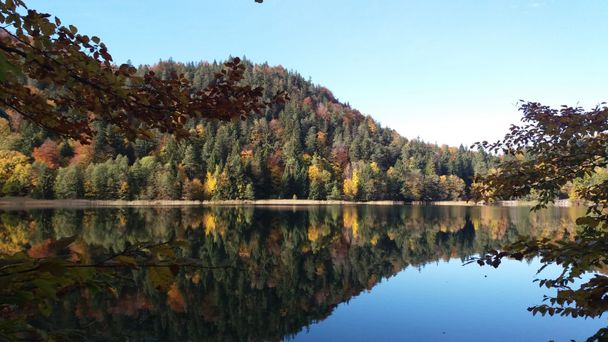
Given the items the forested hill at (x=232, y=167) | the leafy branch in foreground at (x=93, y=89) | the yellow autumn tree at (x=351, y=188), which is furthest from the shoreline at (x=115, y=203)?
the leafy branch in foreground at (x=93, y=89)

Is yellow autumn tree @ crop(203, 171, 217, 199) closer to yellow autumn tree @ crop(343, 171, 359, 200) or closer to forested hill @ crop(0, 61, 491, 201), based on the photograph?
forested hill @ crop(0, 61, 491, 201)

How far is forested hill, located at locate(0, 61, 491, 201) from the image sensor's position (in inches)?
3799

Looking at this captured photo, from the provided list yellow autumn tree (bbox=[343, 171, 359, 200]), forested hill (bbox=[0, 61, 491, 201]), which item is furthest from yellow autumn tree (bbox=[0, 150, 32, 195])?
yellow autumn tree (bbox=[343, 171, 359, 200])

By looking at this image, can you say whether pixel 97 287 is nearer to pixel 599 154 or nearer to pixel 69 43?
pixel 69 43

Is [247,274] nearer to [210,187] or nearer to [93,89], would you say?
[93,89]

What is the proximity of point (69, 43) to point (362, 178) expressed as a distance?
12327cm

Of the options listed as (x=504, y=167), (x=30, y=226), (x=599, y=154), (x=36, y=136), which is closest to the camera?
(x=599, y=154)

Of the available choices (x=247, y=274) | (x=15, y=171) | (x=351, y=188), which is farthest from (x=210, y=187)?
(x=247, y=274)

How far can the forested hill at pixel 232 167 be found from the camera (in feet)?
317

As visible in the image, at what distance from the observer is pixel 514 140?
7.86 metres

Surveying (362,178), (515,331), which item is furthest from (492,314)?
(362,178)

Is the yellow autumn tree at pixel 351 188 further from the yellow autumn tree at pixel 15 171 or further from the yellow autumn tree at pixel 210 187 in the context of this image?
the yellow autumn tree at pixel 15 171

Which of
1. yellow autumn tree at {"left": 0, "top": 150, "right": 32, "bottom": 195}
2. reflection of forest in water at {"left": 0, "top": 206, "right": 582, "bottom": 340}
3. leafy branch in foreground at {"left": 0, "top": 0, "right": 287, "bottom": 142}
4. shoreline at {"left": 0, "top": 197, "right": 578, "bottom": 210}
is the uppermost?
yellow autumn tree at {"left": 0, "top": 150, "right": 32, "bottom": 195}

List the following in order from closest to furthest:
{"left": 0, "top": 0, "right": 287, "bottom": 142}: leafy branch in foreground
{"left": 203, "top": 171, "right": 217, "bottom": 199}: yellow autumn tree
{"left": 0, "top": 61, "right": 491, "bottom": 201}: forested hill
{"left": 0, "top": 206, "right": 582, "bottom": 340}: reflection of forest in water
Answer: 1. {"left": 0, "top": 0, "right": 287, "bottom": 142}: leafy branch in foreground
2. {"left": 0, "top": 206, "right": 582, "bottom": 340}: reflection of forest in water
3. {"left": 0, "top": 61, "right": 491, "bottom": 201}: forested hill
4. {"left": 203, "top": 171, "right": 217, "bottom": 199}: yellow autumn tree
